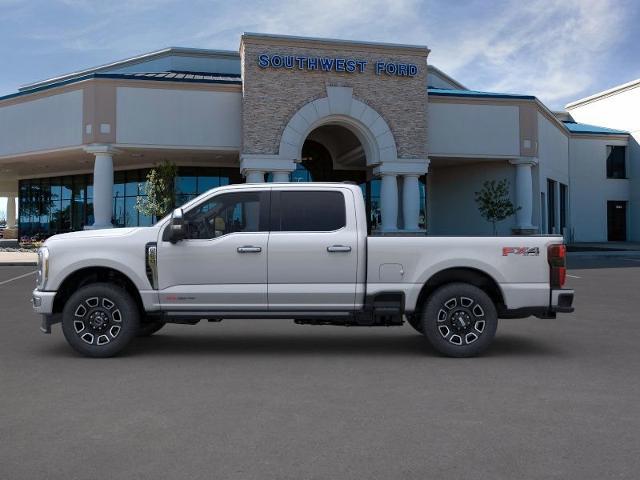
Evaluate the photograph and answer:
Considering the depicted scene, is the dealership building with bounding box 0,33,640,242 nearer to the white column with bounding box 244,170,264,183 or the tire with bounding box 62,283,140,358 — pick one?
the white column with bounding box 244,170,264,183

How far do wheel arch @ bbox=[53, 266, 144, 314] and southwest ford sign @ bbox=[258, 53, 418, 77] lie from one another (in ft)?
72.7

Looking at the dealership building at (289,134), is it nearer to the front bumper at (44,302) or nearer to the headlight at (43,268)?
the headlight at (43,268)

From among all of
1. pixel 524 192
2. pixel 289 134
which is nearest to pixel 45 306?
pixel 289 134

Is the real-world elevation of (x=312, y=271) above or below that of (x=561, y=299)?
above

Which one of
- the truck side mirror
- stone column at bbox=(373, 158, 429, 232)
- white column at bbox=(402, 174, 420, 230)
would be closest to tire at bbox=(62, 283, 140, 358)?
the truck side mirror

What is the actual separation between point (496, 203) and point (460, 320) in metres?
26.1

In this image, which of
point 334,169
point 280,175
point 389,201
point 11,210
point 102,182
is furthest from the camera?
point 11,210

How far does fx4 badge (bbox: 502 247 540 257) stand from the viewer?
770 centimetres

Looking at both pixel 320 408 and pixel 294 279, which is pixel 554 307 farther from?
pixel 320 408

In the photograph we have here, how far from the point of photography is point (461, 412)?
5.26 metres

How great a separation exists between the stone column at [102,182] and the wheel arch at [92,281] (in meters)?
22.4

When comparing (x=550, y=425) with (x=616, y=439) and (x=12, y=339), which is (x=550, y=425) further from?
(x=12, y=339)

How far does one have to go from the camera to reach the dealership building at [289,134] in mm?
A: 29000

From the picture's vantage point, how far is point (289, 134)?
94.9ft
